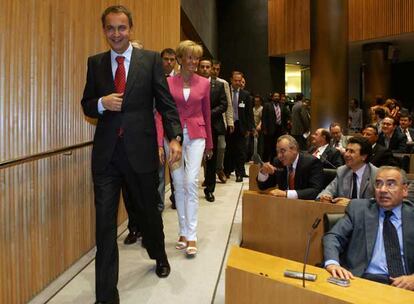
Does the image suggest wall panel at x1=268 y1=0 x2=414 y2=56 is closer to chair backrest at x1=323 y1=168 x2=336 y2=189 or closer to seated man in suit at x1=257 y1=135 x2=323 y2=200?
chair backrest at x1=323 y1=168 x2=336 y2=189

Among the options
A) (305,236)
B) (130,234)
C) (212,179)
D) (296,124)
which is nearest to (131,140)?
(305,236)

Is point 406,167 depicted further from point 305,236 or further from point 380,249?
point 380,249

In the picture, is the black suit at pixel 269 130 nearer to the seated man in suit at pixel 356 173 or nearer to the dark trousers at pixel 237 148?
the dark trousers at pixel 237 148

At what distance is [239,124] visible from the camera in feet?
22.3

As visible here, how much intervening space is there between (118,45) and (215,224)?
2.32 m

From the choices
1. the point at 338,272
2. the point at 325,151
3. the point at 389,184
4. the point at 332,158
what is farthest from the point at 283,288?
the point at 325,151

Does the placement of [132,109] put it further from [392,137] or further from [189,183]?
[392,137]

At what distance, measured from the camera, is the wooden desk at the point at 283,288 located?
165cm

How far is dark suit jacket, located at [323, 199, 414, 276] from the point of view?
226cm

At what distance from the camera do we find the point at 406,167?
16.2 ft

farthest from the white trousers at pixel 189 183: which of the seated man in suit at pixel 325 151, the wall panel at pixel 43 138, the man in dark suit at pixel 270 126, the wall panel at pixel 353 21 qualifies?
the wall panel at pixel 353 21

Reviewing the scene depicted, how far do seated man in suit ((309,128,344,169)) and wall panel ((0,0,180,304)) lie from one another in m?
2.44

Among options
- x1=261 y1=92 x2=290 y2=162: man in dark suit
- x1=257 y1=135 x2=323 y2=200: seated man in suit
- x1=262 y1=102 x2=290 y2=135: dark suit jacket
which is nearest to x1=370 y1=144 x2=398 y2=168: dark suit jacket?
x1=257 y1=135 x2=323 y2=200: seated man in suit

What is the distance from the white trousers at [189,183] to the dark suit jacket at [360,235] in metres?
1.34
